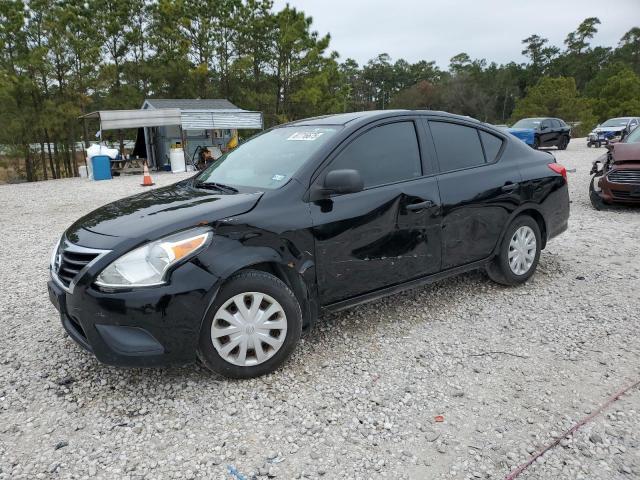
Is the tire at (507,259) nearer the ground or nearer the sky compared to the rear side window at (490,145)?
nearer the ground

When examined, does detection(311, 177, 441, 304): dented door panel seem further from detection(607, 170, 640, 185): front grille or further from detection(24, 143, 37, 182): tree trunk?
detection(24, 143, 37, 182): tree trunk

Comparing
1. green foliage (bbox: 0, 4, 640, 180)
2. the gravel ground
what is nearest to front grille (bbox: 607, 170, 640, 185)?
the gravel ground

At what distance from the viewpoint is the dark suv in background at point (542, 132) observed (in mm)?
20792

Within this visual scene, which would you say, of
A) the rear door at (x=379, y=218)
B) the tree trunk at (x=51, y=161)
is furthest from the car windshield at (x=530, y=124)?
the tree trunk at (x=51, y=161)

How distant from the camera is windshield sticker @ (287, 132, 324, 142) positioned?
3504 mm

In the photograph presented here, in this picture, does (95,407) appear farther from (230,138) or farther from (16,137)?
(16,137)

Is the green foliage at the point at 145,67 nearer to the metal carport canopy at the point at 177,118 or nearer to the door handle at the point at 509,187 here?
the metal carport canopy at the point at 177,118

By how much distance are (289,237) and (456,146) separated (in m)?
1.86

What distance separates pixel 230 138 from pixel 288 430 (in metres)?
21.7

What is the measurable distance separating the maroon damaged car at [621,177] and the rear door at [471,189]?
4.74 m

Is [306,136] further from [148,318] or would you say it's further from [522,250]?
[522,250]

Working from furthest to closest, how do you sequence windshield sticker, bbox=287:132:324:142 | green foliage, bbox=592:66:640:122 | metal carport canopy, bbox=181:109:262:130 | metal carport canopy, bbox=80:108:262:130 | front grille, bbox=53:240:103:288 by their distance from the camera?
green foliage, bbox=592:66:640:122 → metal carport canopy, bbox=181:109:262:130 → metal carport canopy, bbox=80:108:262:130 → windshield sticker, bbox=287:132:324:142 → front grille, bbox=53:240:103:288

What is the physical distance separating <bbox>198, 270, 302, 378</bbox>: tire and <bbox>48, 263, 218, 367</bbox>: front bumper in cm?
9

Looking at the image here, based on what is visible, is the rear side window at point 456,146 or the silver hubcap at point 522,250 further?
the silver hubcap at point 522,250
